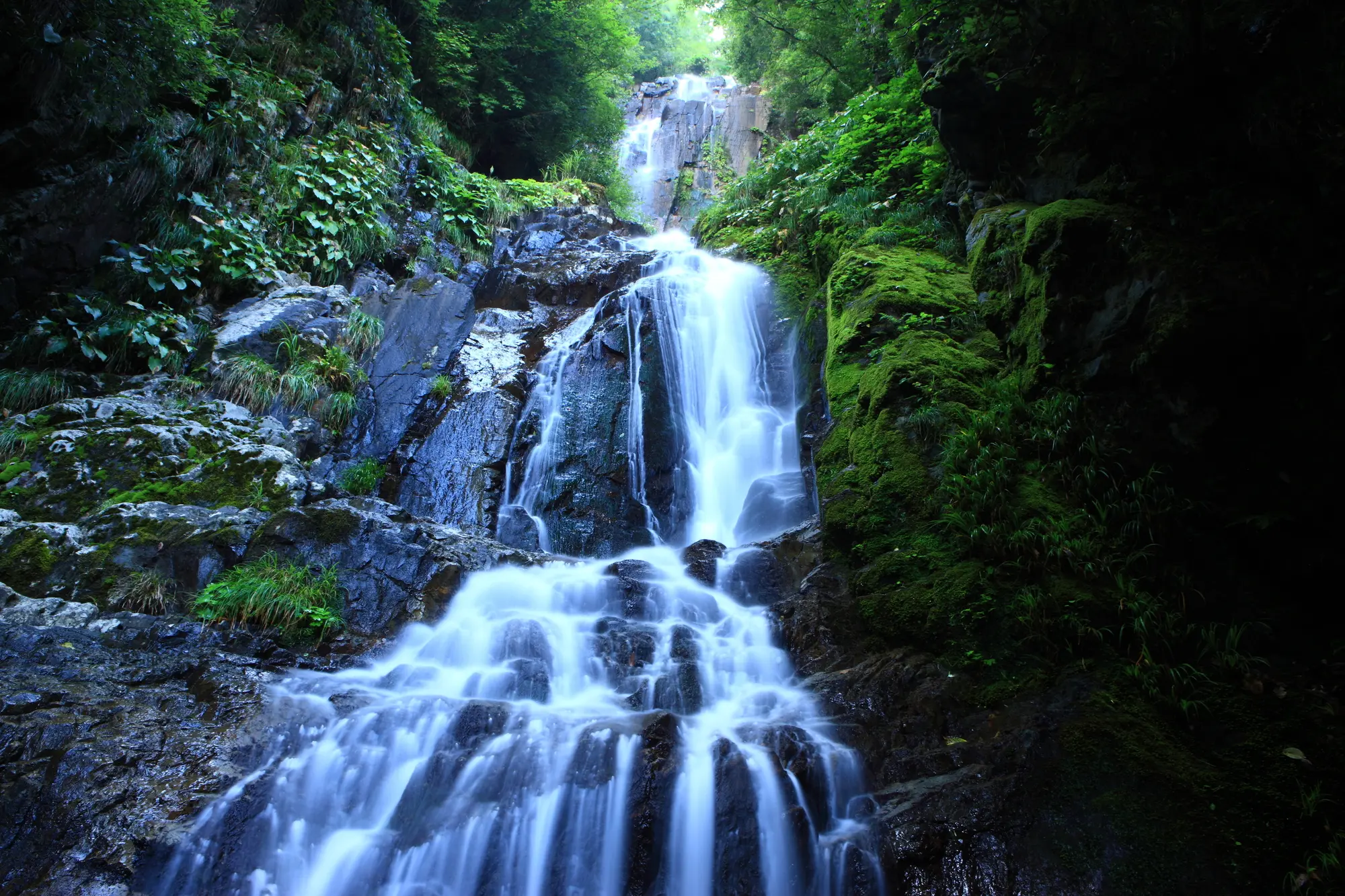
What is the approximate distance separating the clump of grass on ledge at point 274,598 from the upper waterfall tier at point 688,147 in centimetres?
1846

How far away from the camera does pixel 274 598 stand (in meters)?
5.36

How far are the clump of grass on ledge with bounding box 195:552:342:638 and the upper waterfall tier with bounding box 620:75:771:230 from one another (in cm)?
1846

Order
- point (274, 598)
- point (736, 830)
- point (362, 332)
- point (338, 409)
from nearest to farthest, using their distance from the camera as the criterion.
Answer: point (736, 830) → point (274, 598) → point (338, 409) → point (362, 332)

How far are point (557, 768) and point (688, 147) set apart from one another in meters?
24.3

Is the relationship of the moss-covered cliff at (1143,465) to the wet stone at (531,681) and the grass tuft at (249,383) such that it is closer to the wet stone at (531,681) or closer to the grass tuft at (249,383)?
the wet stone at (531,681)

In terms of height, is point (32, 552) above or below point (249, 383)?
below

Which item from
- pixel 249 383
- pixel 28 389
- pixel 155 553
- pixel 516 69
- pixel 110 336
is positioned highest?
pixel 516 69

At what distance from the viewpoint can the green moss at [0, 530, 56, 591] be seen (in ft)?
16.5

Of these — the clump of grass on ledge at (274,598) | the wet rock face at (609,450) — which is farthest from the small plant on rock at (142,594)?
the wet rock face at (609,450)

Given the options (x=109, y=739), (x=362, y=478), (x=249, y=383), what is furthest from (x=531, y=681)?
(x=249, y=383)

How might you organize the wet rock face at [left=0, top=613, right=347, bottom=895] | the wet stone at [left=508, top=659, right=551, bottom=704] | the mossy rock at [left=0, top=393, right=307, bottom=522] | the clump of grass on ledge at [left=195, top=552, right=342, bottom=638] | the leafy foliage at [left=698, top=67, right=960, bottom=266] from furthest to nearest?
the leafy foliage at [left=698, top=67, right=960, bottom=266] → the mossy rock at [left=0, top=393, right=307, bottom=522] → the clump of grass on ledge at [left=195, top=552, right=342, bottom=638] → the wet stone at [left=508, top=659, right=551, bottom=704] → the wet rock face at [left=0, top=613, right=347, bottom=895]

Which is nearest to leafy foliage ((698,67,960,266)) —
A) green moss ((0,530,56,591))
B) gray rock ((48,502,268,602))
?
gray rock ((48,502,268,602))

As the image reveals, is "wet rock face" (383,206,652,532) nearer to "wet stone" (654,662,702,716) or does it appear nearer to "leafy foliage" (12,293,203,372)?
"leafy foliage" (12,293,203,372)

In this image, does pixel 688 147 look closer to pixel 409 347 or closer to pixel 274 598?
pixel 409 347
